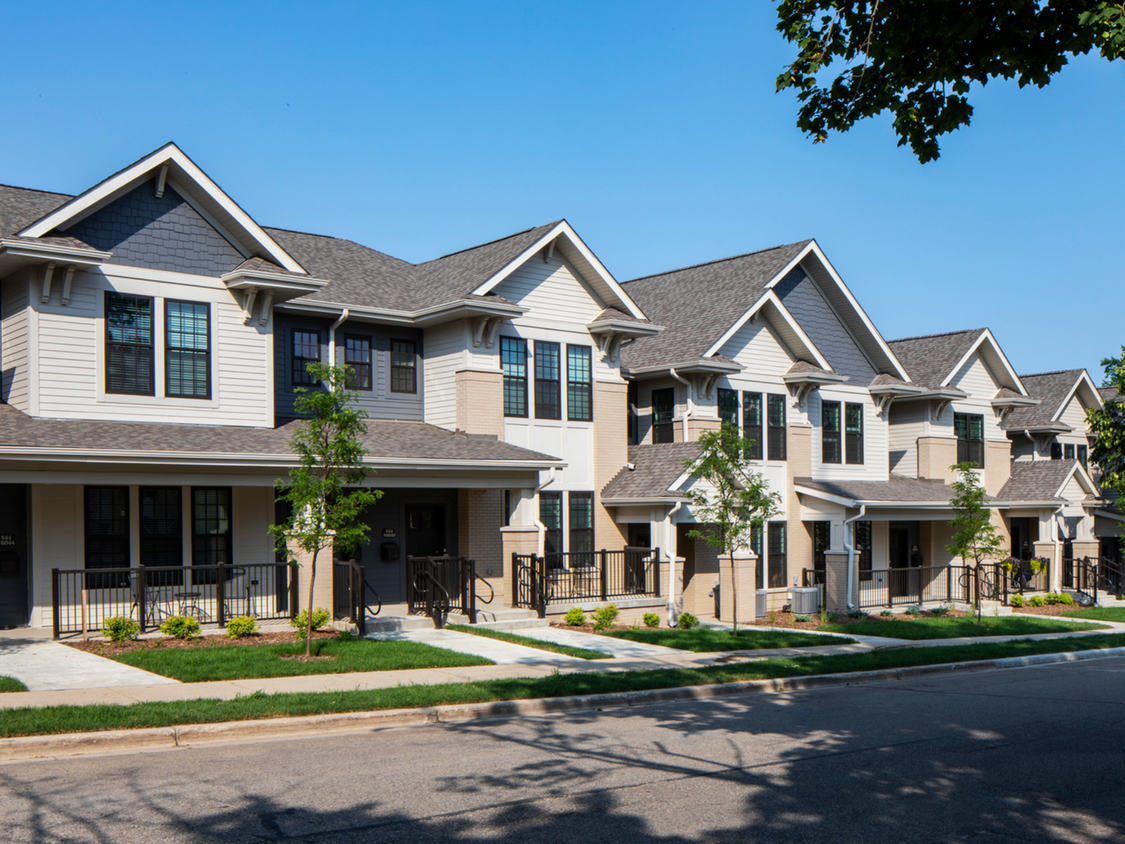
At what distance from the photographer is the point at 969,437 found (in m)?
36.6

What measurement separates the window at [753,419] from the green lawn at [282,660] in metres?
13.9

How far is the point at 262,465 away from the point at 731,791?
12519 mm

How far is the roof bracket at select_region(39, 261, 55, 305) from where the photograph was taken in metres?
18.6

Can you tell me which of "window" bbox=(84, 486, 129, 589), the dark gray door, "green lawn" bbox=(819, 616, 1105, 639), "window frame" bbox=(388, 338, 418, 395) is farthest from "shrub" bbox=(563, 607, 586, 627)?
the dark gray door

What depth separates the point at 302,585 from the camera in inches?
765

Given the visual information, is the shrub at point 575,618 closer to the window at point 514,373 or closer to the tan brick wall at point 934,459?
the window at point 514,373

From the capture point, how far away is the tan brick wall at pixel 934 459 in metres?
34.8

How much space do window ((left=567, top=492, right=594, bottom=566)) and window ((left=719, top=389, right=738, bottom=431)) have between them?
4.78 m

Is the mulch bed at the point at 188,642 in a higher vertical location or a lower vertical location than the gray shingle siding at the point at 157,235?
lower

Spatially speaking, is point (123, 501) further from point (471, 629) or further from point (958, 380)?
point (958, 380)

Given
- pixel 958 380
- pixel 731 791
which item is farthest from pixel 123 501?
pixel 958 380

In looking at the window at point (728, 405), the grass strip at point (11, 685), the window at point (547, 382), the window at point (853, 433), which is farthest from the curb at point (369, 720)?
the window at point (853, 433)

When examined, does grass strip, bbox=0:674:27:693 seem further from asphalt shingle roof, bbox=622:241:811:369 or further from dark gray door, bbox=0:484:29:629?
asphalt shingle roof, bbox=622:241:811:369

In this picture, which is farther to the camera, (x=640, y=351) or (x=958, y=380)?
(x=958, y=380)
